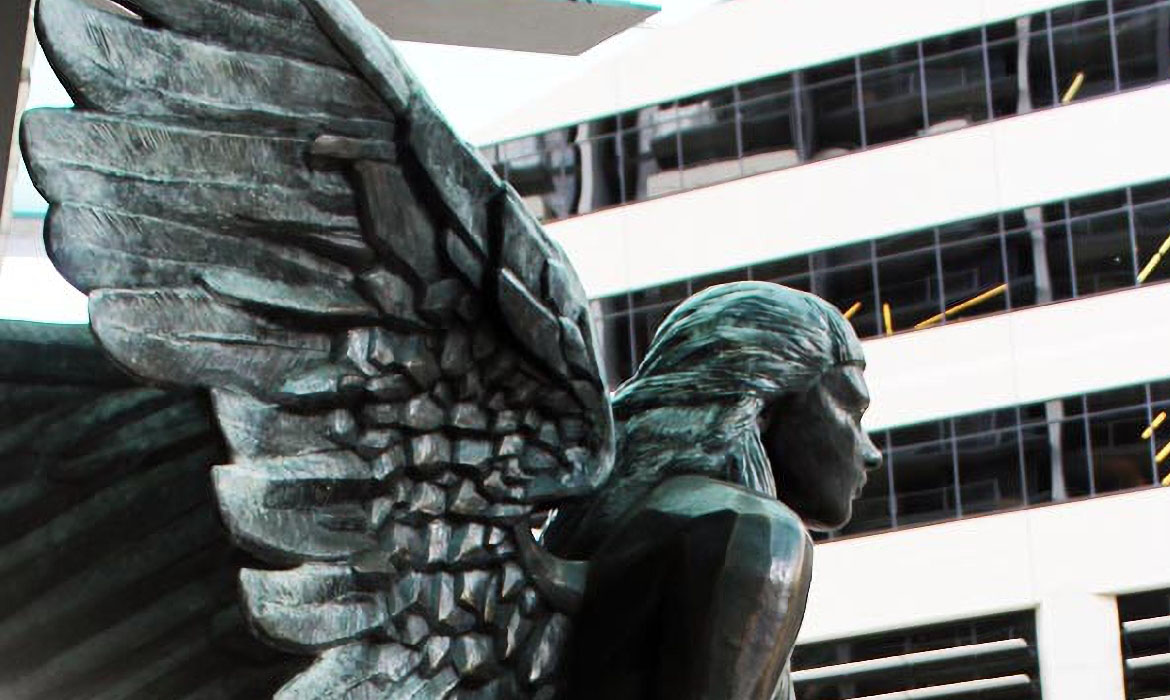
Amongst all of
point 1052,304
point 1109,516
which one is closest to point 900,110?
point 1052,304

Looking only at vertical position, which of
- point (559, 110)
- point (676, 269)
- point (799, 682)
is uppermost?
point (559, 110)

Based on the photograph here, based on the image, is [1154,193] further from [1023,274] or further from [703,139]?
[703,139]

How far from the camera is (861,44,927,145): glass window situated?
32.3 metres

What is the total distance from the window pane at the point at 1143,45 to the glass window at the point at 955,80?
5.80 feet

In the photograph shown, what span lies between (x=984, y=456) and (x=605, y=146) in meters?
7.21

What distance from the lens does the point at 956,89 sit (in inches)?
1264

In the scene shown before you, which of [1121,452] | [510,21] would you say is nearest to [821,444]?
[510,21]

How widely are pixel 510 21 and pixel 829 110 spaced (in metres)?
21.7

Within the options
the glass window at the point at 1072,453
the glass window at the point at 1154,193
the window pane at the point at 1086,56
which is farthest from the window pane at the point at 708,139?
the glass window at the point at 1072,453

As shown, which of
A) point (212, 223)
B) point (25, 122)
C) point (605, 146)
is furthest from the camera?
point (605, 146)

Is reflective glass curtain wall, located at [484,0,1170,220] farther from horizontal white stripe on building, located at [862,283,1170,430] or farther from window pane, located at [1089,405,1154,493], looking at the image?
window pane, located at [1089,405,1154,493]

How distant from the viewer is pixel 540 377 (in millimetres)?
4254

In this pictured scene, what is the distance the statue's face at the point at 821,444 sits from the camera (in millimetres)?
4645

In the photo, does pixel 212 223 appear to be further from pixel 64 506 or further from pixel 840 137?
pixel 840 137
